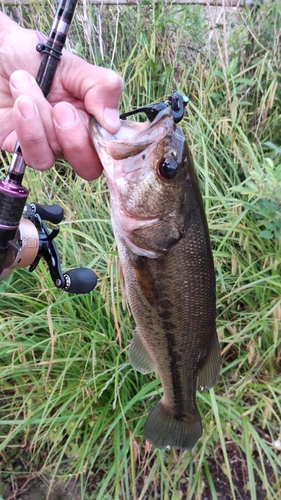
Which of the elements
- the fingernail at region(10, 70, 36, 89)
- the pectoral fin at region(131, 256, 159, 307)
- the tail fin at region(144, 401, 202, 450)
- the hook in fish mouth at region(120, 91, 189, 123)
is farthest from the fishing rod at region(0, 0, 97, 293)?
the tail fin at region(144, 401, 202, 450)

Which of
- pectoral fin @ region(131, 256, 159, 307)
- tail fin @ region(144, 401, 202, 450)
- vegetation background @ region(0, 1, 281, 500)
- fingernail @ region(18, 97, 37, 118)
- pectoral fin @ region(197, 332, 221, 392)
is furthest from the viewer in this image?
vegetation background @ region(0, 1, 281, 500)

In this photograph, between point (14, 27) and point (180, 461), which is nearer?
point (14, 27)

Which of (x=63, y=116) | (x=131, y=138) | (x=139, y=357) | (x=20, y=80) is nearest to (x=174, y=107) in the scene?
(x=131, y=138)

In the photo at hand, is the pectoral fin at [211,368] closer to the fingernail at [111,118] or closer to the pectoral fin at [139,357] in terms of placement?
the pectoral fin at [139,357]

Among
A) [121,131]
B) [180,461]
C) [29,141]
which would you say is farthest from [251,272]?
[29,141]

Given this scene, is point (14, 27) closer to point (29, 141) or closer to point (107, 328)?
point (29, 141)

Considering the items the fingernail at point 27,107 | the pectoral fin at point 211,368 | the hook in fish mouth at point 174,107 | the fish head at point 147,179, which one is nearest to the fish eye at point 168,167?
the fish head at point 147,179

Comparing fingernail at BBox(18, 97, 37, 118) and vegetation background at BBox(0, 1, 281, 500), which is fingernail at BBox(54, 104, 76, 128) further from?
vegetation background at BBox(0, 1, 281, 500)
